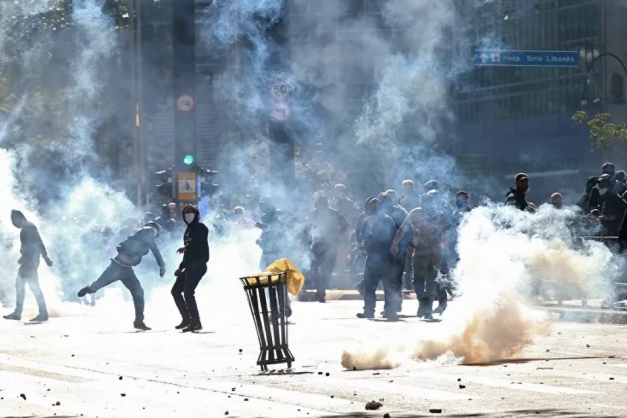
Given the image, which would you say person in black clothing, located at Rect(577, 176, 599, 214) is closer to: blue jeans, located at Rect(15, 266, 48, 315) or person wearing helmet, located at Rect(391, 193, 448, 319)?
person wearing helmet, located at Rect(391, 193, 448, 319)

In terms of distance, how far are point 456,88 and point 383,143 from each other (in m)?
19.3

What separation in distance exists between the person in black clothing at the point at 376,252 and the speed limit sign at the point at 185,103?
8.03 meters

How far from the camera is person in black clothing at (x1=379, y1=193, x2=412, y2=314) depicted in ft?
82.9

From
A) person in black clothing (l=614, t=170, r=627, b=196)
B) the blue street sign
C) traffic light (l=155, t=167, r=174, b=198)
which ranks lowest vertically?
person in black clothing (l=614, t=170, r=627, b=196)

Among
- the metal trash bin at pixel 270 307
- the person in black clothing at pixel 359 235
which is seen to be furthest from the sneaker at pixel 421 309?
the metal trash bin at pixel 270 307

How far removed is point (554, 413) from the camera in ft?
38.2

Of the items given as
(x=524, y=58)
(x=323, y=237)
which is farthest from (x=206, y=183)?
(x=323, y=237)

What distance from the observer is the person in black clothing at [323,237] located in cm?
3030

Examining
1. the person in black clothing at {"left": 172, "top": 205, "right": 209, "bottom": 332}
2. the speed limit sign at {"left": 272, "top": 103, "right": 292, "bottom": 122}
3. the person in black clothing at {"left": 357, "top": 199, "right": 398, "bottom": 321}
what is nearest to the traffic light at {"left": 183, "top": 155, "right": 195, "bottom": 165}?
the speed limit sign at {"left": 272, "top": 103, "right": 292, "bottom": 122}

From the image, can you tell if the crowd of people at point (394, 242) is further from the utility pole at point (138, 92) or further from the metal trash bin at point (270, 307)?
the utility pole at point (138, 92)

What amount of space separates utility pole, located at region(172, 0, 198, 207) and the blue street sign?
783 centimetres

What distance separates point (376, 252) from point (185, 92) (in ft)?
27.3

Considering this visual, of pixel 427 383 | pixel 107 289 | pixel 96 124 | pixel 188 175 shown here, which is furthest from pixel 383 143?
pixel 427 383

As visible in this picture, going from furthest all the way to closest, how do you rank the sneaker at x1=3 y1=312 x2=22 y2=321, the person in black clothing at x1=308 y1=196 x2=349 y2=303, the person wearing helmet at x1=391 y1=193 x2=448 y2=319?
the person in black clothing at x1=308 y1=196 x2=349 y2=303 < the sneaker at x1=3 y1=312 x2=22 y2=321 < the person wearing helmet at x1=391 y1=193 x2=448 y2=319
